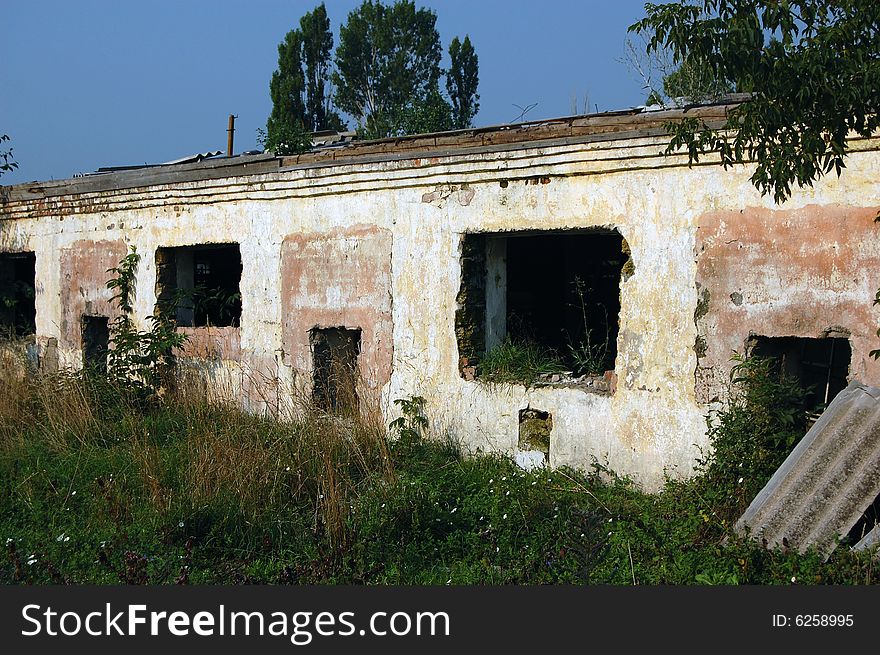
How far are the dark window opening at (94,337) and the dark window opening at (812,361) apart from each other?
7841 millimetres

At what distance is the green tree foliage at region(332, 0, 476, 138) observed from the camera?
39.0m

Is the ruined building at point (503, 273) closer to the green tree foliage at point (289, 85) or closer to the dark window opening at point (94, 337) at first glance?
the dark window opening at point (94, 337)

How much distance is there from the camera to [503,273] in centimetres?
798

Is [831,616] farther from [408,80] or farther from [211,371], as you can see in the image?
[408,80]

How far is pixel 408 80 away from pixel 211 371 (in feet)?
106

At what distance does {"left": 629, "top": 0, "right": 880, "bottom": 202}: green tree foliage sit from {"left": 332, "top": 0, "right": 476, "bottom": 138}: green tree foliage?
34690mm

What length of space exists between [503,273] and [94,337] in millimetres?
5824

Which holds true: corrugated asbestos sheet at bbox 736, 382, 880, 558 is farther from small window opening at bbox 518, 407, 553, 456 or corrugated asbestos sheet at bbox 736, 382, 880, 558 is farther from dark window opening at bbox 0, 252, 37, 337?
dark window opening at bbox 0, 252, 37, 337

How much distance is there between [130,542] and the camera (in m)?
5.69

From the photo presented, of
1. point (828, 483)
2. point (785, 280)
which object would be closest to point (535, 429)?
point (785, 280)

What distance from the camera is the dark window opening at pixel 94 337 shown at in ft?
35.2

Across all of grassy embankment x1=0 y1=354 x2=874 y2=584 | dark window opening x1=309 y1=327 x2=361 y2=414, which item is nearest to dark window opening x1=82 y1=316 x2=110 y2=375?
grassy embankment x1=0 y1=354 x2=874 y2=584

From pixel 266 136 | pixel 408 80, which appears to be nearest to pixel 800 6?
pixel 266 136

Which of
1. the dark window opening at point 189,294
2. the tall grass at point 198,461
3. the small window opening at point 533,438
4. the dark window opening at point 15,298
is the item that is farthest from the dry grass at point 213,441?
the dark window opening at point 15,298
